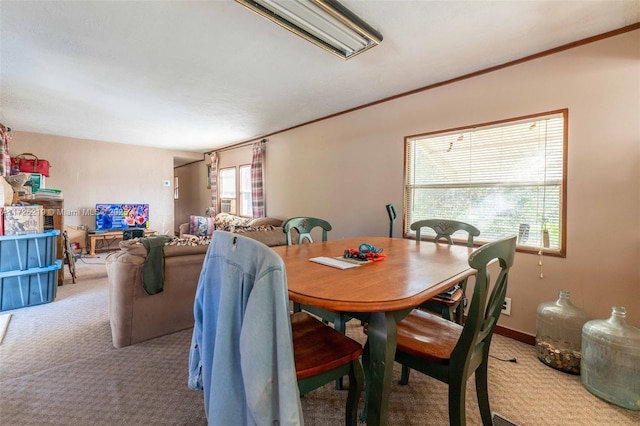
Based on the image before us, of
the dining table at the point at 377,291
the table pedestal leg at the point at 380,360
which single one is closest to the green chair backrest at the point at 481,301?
the dining table at the point at 377,291

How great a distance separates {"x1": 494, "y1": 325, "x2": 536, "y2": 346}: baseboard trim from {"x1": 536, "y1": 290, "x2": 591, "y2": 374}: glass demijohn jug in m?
0.21

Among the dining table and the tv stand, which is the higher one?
the dining table

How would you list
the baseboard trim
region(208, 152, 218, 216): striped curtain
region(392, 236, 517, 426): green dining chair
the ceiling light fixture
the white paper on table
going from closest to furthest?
1. region(392, 236, 517, 426): green dining chair
2. the white paper on table
3. the ceiling light fixture
4. the baseboard trim
5. region(208, 152, 218, 216): striped curtain

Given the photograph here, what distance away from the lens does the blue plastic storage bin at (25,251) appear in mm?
2775

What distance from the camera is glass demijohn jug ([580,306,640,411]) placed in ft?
5.40

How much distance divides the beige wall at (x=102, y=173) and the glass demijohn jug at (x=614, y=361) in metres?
7.38

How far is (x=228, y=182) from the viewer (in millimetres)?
6543

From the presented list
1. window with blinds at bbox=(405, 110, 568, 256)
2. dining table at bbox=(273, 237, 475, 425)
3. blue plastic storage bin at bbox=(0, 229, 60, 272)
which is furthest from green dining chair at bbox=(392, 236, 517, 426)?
blue plastic storage bin at bbox=(0, 229, 60, 272)

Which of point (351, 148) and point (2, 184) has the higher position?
point (351, 148)

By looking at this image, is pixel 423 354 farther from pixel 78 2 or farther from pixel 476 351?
pixel 78 2

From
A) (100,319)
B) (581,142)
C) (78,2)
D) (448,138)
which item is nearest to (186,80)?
(78,2)

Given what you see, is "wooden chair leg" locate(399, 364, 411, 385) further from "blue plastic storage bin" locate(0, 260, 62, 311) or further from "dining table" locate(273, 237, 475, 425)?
"blue plastic storage bin" locate(0, 260, 62, 311)

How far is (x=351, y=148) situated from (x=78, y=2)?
111 inches

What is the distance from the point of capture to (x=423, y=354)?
1.18 metres
